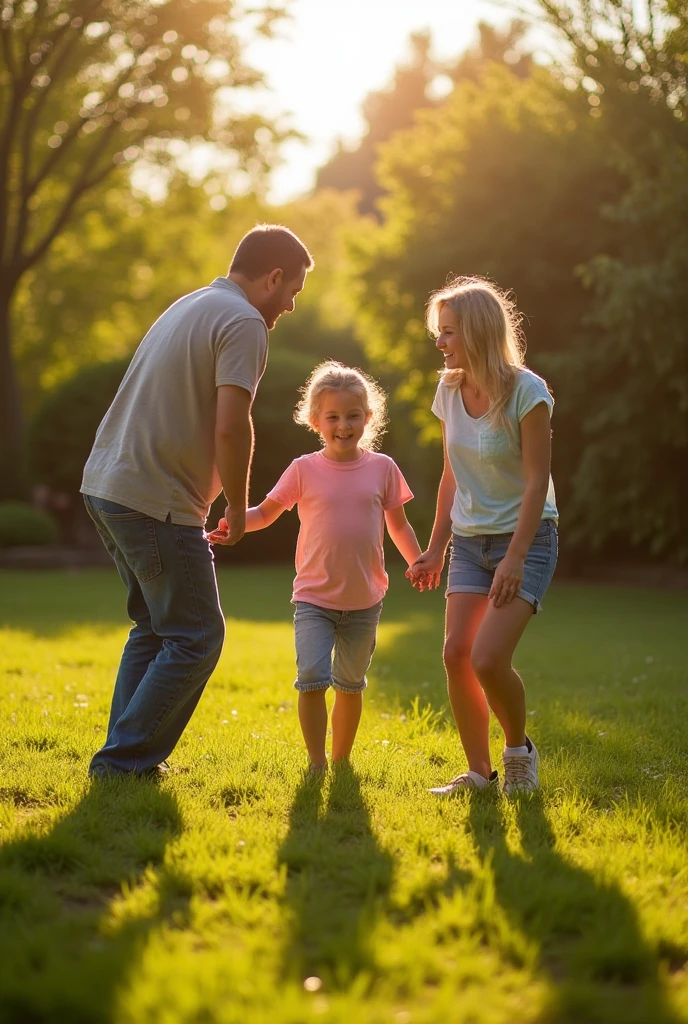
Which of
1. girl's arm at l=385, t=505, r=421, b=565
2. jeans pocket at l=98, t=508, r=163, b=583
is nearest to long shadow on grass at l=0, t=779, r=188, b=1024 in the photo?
jeans pocket at l=98, t=508, r=163, b=583

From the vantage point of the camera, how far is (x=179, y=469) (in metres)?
4.64

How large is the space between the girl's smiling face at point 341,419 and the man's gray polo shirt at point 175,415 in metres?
0.54

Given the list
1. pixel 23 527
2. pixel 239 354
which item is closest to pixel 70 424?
A: pixel 23 527

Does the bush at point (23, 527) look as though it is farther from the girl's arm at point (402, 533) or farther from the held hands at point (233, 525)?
the held hands at point (233, 525)

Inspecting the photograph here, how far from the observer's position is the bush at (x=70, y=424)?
2144 cm

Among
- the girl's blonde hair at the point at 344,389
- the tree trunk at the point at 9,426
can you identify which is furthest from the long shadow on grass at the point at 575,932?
the tree trunk at the point at 9,426

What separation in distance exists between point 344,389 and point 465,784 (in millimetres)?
1802

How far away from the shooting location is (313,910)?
123 inches

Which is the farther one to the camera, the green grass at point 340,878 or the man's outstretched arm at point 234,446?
the man's outstretched arm at point 234,446

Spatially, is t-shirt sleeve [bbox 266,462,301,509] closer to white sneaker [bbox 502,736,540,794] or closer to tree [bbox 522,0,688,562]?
white sneaker [bbox 502,736,540,794]

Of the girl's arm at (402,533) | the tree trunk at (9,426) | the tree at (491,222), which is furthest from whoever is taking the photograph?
the tree trunk at (9,426)

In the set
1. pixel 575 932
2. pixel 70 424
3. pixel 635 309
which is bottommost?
pixel 575 932

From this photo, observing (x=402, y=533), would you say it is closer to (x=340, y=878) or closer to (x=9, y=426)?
(x=340, y=878)

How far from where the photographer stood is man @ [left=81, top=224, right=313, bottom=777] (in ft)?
14.9
